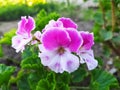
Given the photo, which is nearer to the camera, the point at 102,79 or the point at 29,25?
the point at 29,25

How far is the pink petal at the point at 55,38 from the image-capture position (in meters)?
1.51

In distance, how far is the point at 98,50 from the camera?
375 cm

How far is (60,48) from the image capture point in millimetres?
1559

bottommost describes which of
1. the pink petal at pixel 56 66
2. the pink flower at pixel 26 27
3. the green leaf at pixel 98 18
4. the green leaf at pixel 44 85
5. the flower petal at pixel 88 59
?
the green leaf at pixel 98 18

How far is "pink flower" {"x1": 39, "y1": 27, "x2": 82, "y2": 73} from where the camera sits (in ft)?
4.97

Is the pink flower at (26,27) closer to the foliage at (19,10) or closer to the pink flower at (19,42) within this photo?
the pink flower at (19,42)

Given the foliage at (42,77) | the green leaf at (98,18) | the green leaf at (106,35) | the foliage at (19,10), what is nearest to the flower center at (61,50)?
the foliage at (42,77)

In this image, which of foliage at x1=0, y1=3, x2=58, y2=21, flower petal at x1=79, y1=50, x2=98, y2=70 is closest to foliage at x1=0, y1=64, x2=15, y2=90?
flower petal at x1=79, y1=50, x2=98, y2=70

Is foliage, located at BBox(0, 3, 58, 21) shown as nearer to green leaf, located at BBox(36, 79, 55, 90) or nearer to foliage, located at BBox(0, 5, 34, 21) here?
foliage, located at BBox(0, 5, 34, 21)

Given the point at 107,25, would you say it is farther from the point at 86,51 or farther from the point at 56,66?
the point at 56,66

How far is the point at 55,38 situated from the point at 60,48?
5 centimetres

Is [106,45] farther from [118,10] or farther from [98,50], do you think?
[98,50]

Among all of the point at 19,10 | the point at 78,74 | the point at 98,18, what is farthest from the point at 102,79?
the point at 19,10

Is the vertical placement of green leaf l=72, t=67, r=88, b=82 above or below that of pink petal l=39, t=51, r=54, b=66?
below
